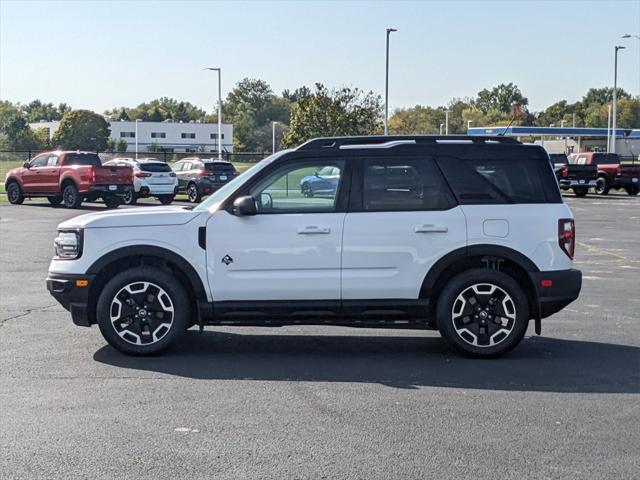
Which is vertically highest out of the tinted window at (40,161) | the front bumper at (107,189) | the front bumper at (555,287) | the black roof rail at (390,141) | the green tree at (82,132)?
the green tree at (82,132)

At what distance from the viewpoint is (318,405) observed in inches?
261

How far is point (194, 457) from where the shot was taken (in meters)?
5.41

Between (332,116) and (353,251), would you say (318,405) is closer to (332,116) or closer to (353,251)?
(353,251)

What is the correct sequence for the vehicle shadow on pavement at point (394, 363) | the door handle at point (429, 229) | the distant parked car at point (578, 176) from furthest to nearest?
1. the distant parked car at point (578, 176)
2. the door handle at point (429, 229)
3. the vehicle shadow on pavement at point (394, 363)

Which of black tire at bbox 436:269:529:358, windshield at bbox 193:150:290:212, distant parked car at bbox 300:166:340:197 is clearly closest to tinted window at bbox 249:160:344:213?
distant parked car at bbox 300:166:340:197

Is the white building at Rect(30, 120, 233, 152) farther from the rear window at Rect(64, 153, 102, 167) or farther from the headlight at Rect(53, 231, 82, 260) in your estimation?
the headlight at Rect(53, 231, 82, 260)

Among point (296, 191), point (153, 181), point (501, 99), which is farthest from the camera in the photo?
point (501, 99)

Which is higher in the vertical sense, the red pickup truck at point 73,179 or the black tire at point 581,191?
the red pickup truck at point 73,179

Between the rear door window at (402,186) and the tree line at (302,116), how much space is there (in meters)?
49.9

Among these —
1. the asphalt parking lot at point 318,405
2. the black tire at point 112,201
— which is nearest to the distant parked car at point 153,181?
the black tire at point 112,201

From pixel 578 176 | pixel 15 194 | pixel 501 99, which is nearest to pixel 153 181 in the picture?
pixel 15 194

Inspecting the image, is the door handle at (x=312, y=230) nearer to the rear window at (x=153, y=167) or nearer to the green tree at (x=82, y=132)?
the rear window at (x=153, y=167)

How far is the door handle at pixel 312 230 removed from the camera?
8.07 meters

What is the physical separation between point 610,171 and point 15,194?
26.8 meters
